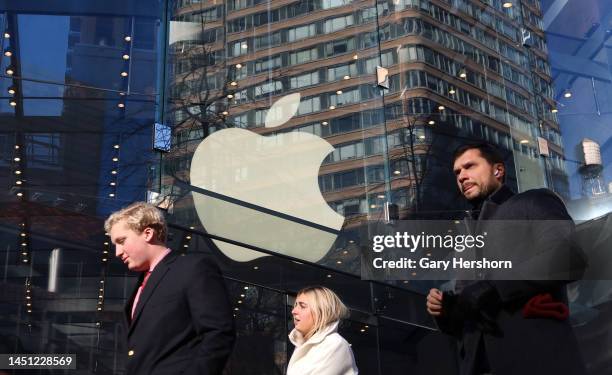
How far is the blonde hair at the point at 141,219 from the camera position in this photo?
9.50 feet

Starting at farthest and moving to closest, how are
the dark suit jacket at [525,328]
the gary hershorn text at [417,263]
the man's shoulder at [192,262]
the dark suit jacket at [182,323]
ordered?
the gary hershorn text at [417,263] < the man's shoulder at [192,262] < the dark suit jacket at [182,323] < the dark suit jacket at [525,328]

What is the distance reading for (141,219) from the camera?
2900 millimetres

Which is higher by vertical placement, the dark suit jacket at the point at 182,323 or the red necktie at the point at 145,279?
the red necktie at the point at 145,279

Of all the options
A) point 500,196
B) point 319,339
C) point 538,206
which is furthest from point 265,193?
point 538,206

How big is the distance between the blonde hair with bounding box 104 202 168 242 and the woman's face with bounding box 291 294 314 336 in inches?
41.7

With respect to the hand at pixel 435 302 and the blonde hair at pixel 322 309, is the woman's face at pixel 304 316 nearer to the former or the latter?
the blonde hair at pixel 322 309

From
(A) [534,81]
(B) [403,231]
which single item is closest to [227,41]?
(B) [403,231]

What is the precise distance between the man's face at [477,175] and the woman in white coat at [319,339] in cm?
115

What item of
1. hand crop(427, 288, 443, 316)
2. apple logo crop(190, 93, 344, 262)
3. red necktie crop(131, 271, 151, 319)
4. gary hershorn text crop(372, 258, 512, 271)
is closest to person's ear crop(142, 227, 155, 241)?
red necktie crop(131, 271, 151, 319)

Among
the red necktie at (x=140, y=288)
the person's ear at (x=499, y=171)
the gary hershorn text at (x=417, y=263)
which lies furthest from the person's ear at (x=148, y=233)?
the gary hershorn text at (x=417, y=263)

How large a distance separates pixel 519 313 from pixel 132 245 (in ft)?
4.51

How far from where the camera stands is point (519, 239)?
8.75 ft

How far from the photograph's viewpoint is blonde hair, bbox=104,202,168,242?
2895 mm

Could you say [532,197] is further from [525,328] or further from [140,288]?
[140,288]
